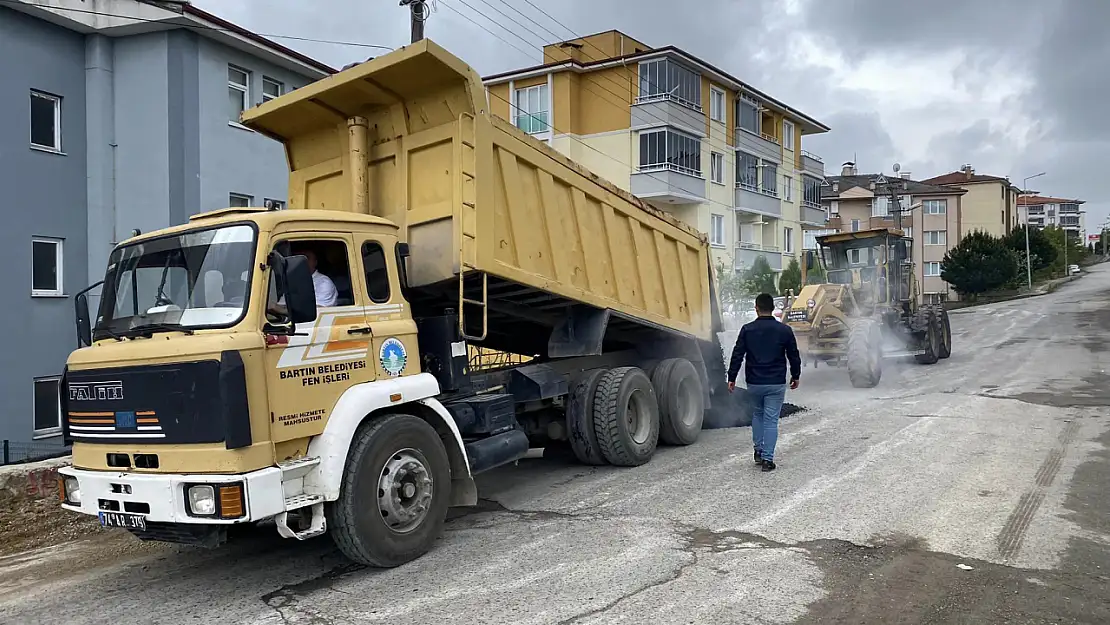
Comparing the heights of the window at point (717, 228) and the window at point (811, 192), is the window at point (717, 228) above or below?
below

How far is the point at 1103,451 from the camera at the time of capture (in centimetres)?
893

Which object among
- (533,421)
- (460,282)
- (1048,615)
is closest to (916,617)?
(1048,615)

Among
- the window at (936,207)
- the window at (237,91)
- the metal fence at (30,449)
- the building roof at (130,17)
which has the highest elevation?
the window at (936,207)

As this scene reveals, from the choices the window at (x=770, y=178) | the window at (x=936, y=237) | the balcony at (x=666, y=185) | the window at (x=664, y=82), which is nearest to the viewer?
the window at (x=664, y=82)

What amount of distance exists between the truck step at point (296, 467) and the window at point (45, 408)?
13.6m

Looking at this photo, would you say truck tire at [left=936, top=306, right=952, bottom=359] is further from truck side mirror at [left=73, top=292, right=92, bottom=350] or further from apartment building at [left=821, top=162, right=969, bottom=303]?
apartment building at [left=821, top=162, right=969, bottom=303]

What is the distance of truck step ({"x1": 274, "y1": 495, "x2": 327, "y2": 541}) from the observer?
499cm

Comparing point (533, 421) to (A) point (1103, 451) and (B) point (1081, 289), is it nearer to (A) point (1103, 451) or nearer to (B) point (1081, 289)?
(A) point (1103, 451)

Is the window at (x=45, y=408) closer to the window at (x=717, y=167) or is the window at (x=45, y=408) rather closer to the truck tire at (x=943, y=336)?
the truck tire at (x=943, y=336)

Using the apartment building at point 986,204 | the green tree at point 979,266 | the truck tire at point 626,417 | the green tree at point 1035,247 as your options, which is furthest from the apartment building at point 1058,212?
the truck tire at point 626,417

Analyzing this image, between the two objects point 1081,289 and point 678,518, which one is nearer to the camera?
point 678,518

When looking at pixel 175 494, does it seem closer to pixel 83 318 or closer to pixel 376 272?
pixel 83 318

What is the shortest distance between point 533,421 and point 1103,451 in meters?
6.16

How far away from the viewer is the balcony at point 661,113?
36.0 meters
